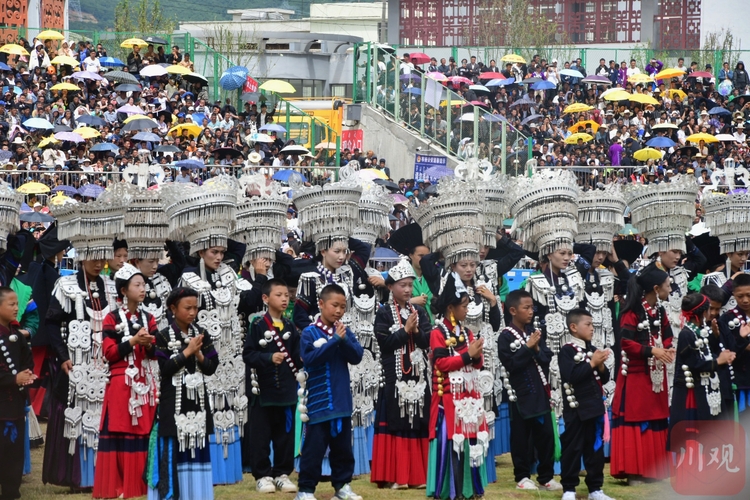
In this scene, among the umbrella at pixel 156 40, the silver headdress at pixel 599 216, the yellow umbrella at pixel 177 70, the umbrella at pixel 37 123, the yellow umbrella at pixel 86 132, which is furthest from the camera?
the umbrella at pixel 156 40

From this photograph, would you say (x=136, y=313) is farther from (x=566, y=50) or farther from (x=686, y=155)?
(x=566, y=50)

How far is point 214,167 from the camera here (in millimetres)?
19594

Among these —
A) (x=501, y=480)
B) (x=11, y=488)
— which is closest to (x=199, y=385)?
(x=11, y=488)

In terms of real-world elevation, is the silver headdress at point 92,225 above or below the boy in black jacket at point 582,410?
above

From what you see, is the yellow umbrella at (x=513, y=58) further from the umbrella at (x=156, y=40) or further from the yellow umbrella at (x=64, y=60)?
the yellow umbrella at (x=64, y=60)

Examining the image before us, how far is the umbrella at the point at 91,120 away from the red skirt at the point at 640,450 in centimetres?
1797

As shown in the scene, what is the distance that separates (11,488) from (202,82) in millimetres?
21870

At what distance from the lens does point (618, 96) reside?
3058 cm

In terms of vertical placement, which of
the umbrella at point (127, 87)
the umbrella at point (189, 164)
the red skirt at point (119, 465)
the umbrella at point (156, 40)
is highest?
the umbrella at point (156, 40)

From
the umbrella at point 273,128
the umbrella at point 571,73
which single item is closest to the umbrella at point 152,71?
the umbrella at point 273,128

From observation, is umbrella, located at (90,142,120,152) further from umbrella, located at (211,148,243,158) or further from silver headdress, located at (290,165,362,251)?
silver headdress, located at (290,165,362,251)

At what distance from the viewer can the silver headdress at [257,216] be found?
9.48 m

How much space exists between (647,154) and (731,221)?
17200 millimetres

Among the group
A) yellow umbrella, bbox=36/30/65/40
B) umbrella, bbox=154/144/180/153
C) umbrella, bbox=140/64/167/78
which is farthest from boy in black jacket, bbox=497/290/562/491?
yellow umbrella, bbox=36/30/65/40
